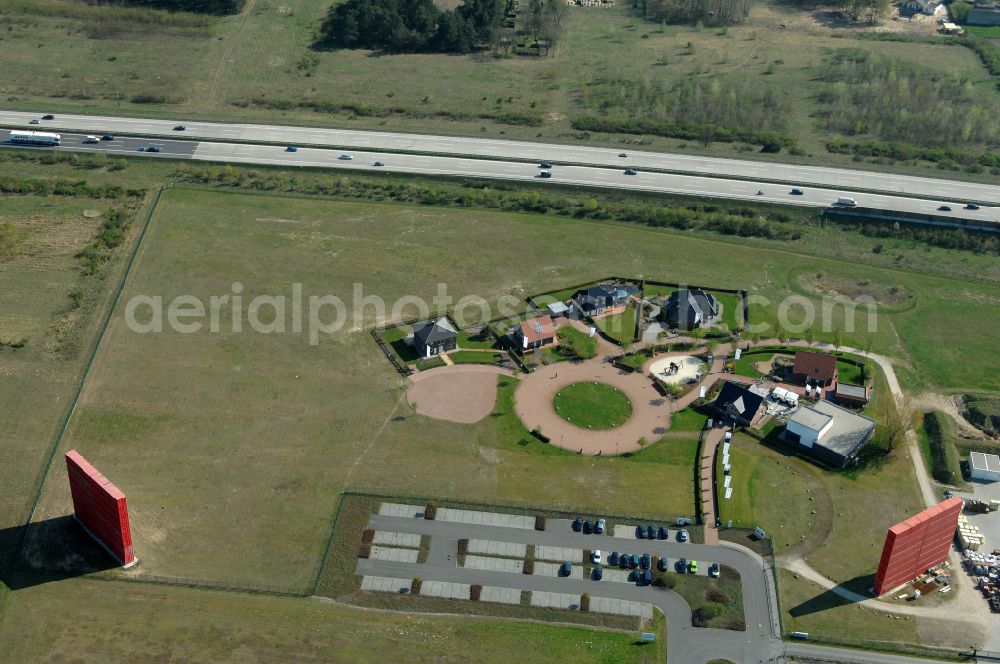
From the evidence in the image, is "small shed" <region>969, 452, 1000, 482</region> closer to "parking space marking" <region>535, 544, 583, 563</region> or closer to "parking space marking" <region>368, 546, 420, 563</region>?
"parking space marking" <region>535, 544, 583, 563</region>

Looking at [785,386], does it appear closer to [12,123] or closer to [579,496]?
[579,496]

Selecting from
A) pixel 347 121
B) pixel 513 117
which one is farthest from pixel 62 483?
pixel 513 117

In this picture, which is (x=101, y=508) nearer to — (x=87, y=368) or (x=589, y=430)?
(x=87, y=368)

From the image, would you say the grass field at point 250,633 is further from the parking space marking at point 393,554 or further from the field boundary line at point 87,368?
the field boundary line at point 87,368

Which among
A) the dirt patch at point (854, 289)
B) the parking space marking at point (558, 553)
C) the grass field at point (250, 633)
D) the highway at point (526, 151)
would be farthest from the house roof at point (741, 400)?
the highway at point (526, 151)

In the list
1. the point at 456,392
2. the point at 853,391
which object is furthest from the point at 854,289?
the point at 456,392

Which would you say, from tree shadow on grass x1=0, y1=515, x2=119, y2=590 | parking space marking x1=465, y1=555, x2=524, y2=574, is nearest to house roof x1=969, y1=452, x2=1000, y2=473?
parking space marking x1=465, y1=555, x2=524, y2=574
